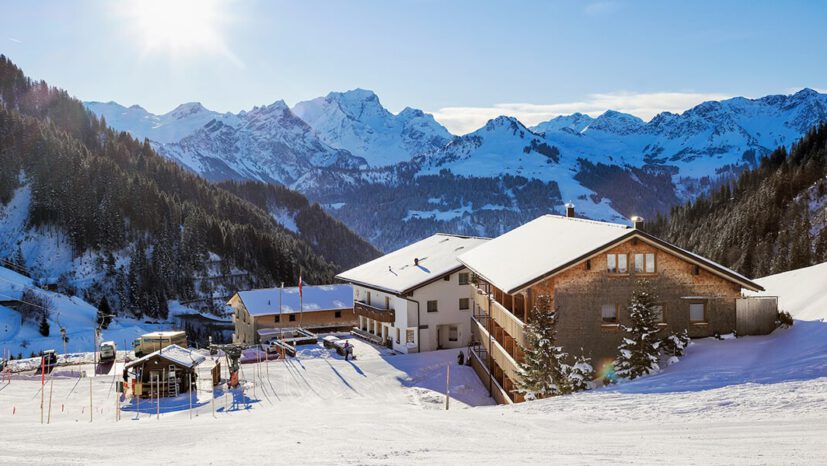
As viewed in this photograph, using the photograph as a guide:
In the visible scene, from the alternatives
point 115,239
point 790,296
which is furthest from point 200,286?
point 790,296

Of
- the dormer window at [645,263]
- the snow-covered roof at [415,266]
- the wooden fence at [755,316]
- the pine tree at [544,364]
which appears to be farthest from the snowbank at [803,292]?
the snow-covered roof at [415,266]

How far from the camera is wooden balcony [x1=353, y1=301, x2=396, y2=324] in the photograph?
54.1m

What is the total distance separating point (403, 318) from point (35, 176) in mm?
113456

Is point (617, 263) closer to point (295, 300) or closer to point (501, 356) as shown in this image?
point (501, 356)

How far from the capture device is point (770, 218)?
11812 cm

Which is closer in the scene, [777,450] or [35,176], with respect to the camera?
[777,450]

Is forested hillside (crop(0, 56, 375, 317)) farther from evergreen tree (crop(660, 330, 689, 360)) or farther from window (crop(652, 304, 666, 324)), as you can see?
evergreen tree (crop(660, 330, 689, 360))

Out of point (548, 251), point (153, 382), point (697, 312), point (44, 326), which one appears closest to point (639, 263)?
point (697, 312)

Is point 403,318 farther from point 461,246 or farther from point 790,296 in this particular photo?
point 790,296

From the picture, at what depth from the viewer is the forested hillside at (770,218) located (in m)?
105

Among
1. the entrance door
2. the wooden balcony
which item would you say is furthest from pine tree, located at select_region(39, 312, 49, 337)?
the entrance door

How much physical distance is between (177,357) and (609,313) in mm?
25939

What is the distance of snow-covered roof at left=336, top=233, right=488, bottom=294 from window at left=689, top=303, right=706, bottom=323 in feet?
76.7

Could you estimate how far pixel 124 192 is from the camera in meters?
146
